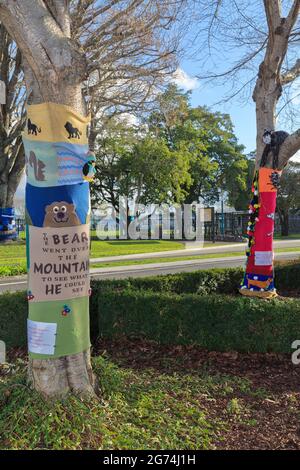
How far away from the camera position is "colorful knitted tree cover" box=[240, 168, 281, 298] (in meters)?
7.43

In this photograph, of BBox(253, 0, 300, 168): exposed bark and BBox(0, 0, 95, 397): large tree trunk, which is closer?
BBox(0, 0, 95, 397): large tree trunk

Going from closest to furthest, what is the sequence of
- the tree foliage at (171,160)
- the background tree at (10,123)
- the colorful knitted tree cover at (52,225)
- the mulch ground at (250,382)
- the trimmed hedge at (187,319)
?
1. the mulch ground at (250,382)
2. the colorful knitted tree cover at (52,225)
3. the trimmed hedge at (187,319)
4. the background tree at (10,123)
5. the tree foliage at (171,160)

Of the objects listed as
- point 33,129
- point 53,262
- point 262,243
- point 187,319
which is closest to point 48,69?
point 33,129

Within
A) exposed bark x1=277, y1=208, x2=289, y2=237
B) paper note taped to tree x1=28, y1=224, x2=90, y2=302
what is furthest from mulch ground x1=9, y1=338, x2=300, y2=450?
exposed bark x1=277, y1=208, x2=289, y2=237

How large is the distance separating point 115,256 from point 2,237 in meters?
10.3

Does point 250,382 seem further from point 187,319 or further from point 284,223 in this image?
point 284,223

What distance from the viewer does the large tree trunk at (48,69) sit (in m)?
3.45

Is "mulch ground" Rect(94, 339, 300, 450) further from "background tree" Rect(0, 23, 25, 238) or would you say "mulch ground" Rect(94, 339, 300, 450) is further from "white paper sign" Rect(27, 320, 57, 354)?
"background tree" Rect(0, 23, 25, 238)

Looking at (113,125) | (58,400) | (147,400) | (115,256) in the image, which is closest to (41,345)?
(58,400)

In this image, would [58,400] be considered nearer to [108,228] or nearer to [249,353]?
[249,353]

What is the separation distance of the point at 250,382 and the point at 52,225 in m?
2.65

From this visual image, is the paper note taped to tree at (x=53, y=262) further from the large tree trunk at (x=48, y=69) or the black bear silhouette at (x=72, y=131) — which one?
the black bear silhouette at (x=72, y=131)

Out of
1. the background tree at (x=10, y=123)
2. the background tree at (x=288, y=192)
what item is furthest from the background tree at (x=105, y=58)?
the background tree at (x=288, y=192)

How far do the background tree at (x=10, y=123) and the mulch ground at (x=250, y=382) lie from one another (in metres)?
17.8
